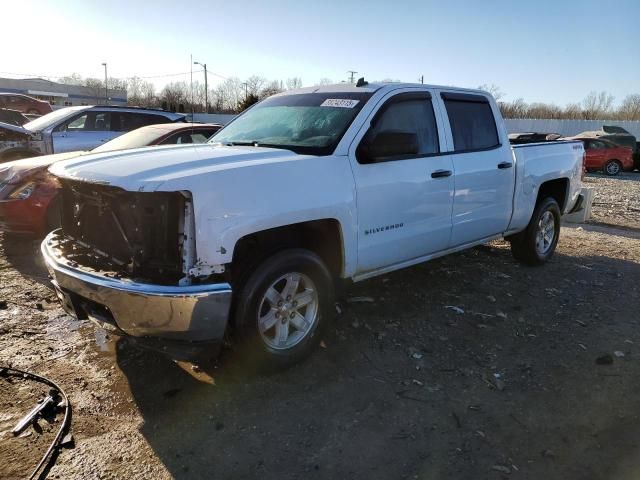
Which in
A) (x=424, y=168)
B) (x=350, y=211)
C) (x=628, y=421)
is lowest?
(x=628, y=421)

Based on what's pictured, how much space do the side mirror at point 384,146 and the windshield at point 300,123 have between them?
0.68ft

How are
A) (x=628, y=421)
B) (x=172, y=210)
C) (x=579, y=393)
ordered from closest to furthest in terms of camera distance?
(x=172, y=210) < (x=628, y=421) < (x=579, y=393)

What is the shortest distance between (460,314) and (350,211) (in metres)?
1.78

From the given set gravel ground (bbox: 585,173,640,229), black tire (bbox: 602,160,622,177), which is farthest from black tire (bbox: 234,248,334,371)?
black tire (bbox: 602,160,622,177)

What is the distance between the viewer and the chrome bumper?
2.87 m

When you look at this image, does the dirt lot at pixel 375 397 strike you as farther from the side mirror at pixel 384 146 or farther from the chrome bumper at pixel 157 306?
the side mirror at pixel 384 146

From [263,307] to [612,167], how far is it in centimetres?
2354

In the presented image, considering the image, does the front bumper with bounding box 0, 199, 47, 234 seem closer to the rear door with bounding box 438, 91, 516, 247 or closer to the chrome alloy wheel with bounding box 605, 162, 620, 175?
the rear door with bounding box 438, 91, 516, 247

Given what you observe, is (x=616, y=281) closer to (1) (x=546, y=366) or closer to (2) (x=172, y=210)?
(1) (x=546, y=366)

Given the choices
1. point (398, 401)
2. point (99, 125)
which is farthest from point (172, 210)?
point (99, 125)

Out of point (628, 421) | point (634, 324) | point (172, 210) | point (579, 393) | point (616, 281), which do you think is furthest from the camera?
point (616, 281)

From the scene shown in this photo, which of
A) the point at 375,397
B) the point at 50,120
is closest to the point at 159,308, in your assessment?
the point at 375,397

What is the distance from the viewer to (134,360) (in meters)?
3.84

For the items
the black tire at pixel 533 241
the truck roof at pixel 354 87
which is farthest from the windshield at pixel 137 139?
the black tire at pixel 533 241
